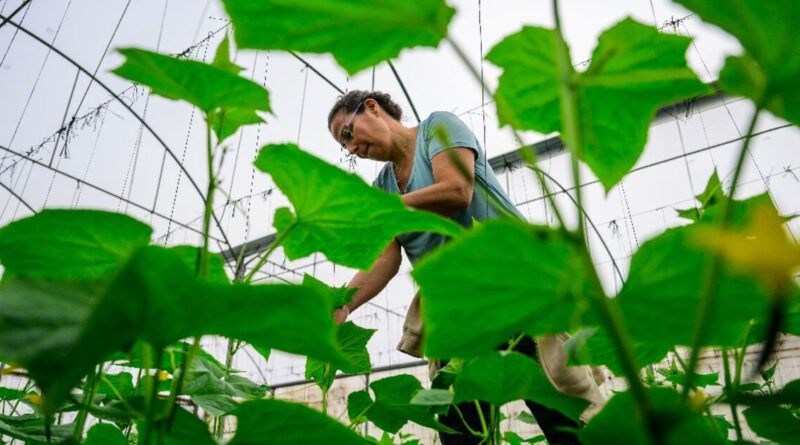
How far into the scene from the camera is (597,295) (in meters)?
0.17

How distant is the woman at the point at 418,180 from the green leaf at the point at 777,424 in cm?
30

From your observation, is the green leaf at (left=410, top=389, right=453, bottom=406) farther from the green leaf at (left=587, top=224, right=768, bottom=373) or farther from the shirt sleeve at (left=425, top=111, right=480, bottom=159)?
the shirt sleeve at (left=425, top=111, right=480, bottom=159)

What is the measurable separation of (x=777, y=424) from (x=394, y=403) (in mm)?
366

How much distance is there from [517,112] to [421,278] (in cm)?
14

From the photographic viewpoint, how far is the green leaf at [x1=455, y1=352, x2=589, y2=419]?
0.40 metres

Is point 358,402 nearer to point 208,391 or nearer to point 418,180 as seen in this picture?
point 208,391

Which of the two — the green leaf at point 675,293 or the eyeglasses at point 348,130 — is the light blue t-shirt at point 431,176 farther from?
the green leaf at point 675,293

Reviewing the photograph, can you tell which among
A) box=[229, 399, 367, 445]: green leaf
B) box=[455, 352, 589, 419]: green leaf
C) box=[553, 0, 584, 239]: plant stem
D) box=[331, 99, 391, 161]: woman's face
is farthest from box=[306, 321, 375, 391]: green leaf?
box=[331, 99, 391, 161]: woman's face

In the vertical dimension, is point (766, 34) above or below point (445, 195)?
below

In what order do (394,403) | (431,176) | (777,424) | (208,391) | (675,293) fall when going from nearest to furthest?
1. (675,293)
2. (777,424)
3. (208,391)
4. (394,403)
5. (431,176)

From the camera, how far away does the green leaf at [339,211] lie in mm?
317

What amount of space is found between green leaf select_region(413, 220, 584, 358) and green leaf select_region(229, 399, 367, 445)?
3.5 inches

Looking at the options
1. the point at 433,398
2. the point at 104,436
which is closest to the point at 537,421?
the point at 433,398

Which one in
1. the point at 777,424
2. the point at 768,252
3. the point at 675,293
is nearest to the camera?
the point at 768,252
